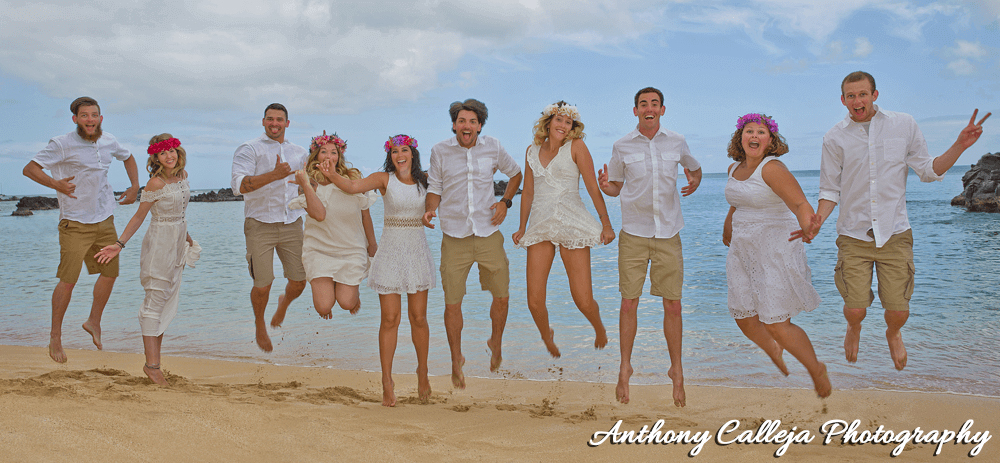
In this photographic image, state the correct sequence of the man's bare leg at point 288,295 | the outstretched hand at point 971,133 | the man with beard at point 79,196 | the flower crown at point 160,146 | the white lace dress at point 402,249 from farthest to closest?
the man's bare leg at point 288,295
the man with beard at point 79,196
the flower crown at point 160,146
the white lace dress at point 402,249
the outstretched hand at point 971,133

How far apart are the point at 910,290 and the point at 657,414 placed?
2174mm

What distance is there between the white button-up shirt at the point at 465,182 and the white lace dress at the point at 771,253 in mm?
1959

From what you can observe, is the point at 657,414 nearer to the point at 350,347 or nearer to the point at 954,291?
the point at 350,347

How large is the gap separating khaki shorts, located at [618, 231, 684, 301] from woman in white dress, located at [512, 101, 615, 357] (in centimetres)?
22

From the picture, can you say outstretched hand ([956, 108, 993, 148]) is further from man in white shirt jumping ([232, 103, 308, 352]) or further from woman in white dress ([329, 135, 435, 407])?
man in white shirt jumping ([232, 103, 308, 352])

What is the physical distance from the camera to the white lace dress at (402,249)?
17.0 feet

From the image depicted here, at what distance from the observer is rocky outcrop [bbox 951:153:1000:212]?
31766 millimetres

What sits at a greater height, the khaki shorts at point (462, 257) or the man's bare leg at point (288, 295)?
the khaki shorts at point (462, 257)

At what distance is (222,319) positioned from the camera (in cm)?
1023

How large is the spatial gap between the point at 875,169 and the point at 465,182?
3.19 meters

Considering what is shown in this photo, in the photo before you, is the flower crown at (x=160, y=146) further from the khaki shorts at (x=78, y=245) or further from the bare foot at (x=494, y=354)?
the bare foot at (x=494, y=354)

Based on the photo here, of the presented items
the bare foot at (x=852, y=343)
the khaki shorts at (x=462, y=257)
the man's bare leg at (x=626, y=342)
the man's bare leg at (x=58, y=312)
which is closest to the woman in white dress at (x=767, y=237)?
the bare foot at (x=852, y=343)

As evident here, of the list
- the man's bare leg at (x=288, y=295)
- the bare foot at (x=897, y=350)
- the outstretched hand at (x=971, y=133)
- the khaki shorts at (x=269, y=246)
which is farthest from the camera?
the man's bare leg at (x=288, y=295)

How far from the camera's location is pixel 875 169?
16.7ft
